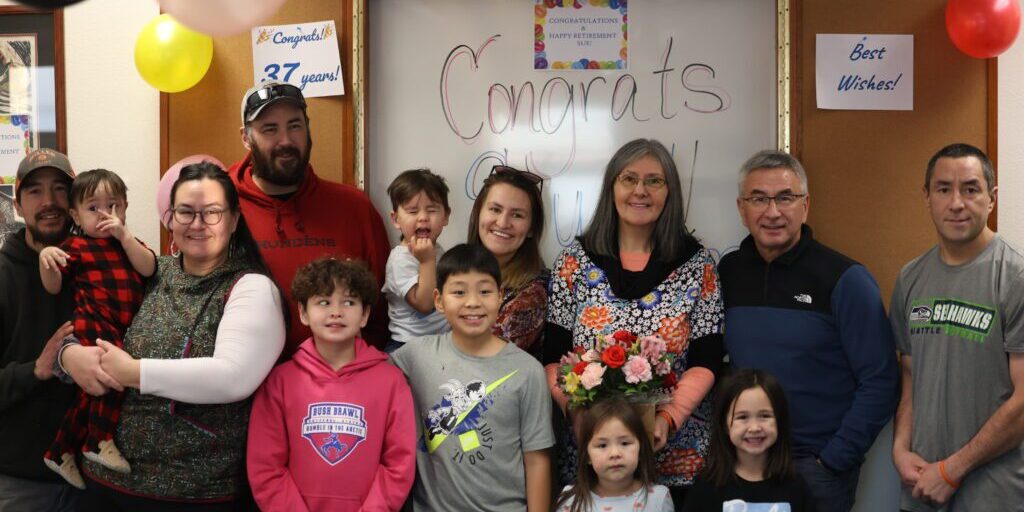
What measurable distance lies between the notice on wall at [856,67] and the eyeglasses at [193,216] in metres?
2.02

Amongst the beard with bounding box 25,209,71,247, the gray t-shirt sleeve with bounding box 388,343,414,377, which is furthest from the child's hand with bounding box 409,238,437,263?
the beard with bounding box 25,209,71,247

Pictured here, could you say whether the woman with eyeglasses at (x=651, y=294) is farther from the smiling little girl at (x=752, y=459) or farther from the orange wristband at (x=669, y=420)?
the smiling little girl at (x=752, y=459)

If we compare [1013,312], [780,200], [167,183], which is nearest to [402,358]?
[167,183]

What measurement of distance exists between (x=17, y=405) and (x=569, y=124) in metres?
1.97

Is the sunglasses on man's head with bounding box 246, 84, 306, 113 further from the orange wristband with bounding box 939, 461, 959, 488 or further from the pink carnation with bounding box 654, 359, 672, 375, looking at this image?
the orange wristband with bounding box 939, 461, 959, 488

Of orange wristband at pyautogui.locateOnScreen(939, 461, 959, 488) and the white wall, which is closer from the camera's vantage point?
orange wristband at pyautogui.locateOnScreen(939, 461, 959, 488)

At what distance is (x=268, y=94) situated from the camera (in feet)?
8.78

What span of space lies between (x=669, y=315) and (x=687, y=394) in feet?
0.76

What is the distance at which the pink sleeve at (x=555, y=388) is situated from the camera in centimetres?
246

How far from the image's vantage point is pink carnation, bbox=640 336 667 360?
229cm

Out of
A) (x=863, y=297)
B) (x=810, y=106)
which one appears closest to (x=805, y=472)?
(x=863, y=297)

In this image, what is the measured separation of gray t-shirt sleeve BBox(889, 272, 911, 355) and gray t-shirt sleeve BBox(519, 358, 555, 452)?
42.8 inches

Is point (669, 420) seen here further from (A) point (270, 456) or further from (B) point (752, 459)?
(A) point (270, 456)

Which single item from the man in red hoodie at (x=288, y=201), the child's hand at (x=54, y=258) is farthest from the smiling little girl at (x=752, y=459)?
the child's hand at (x=54, y=258)
